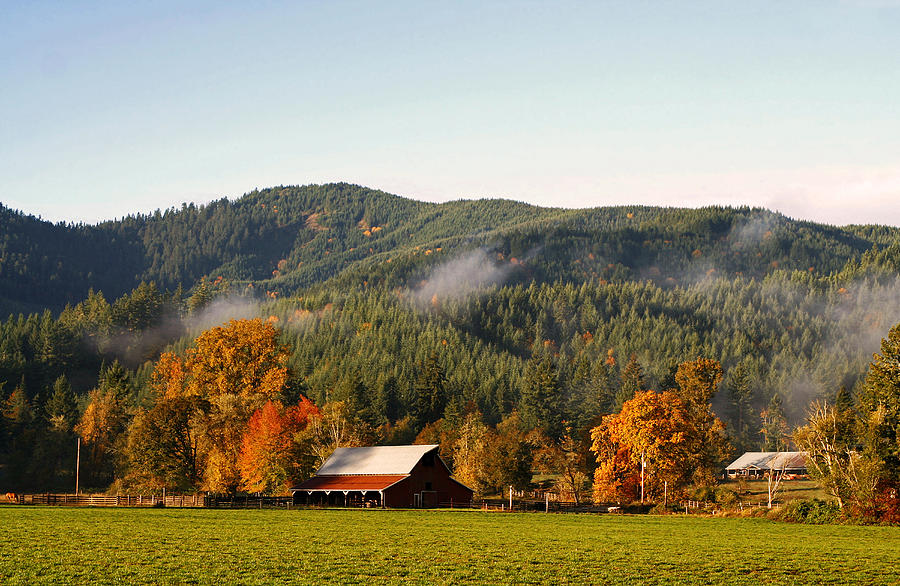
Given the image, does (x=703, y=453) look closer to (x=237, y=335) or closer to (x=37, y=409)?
(x=237, y=335)

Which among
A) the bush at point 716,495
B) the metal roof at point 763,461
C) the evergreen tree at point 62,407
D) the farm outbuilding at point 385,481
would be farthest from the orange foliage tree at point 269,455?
the metal roof at point 763,461

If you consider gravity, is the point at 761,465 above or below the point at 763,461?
below

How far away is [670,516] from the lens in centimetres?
7194

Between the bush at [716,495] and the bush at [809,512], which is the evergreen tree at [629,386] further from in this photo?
the bush at [809,512]

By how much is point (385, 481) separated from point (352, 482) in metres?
3.08

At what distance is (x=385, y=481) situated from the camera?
85.2 m

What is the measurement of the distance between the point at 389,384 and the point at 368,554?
110453 millimetres

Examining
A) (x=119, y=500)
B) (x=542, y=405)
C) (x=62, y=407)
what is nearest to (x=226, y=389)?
(x=119, y=500)

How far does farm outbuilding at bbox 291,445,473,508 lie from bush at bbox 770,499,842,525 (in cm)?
3334

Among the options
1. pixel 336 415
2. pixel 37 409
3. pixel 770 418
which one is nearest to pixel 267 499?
pixel 336 415

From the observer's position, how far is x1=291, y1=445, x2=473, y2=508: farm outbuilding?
3332 inches

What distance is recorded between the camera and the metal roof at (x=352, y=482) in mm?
83825

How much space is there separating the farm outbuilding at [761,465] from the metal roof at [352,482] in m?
78.2

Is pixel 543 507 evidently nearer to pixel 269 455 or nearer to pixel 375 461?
pixel 375 461
